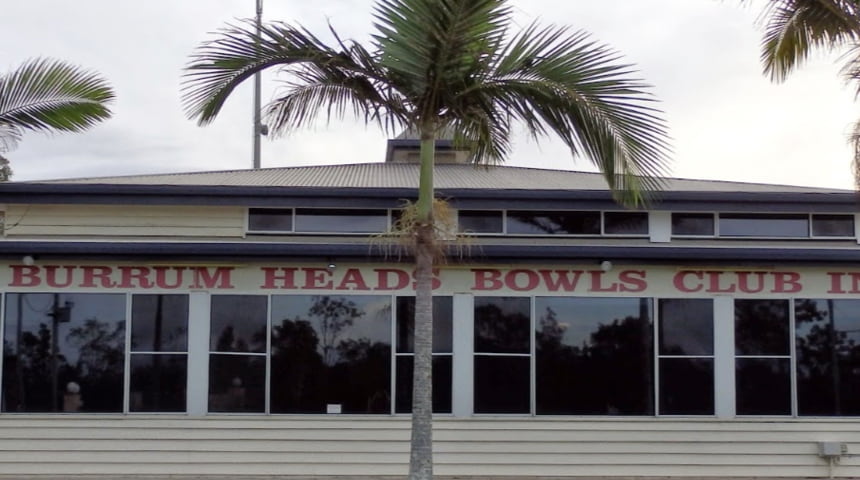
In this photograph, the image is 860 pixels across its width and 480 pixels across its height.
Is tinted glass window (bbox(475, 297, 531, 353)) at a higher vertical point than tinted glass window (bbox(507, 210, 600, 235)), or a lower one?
lower

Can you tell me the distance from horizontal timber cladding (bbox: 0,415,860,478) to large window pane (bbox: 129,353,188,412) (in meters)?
0.22

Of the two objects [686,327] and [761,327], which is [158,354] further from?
[761,327]

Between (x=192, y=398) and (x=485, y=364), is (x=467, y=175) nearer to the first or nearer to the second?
(x=485, y=364)

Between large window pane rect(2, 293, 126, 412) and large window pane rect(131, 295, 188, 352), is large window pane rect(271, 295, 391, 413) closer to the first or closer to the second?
large window pane rect(131, 295, 188, 352)

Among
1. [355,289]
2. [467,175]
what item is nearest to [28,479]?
[355,289]

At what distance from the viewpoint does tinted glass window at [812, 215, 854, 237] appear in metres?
15.9

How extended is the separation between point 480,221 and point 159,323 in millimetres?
4855

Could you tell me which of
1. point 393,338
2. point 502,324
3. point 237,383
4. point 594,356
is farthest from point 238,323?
point 594,356

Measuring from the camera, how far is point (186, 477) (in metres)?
14.8

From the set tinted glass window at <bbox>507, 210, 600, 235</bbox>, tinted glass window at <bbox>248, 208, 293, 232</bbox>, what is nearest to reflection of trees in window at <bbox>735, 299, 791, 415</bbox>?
tinted glass window at <bbox>507, 210, 600, 235</bbox>

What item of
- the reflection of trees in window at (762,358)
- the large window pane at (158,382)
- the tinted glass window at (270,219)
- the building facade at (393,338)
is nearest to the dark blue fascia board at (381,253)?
the building facade at (393,338)

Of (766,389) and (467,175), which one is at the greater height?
(467,175)

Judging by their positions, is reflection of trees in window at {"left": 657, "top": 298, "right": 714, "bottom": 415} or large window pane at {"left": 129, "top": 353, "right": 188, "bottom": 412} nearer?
large window pane at {"left": 129, "top": 353, "right": 188, "bottom": 412}

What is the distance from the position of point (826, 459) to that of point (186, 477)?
905 centimetres
